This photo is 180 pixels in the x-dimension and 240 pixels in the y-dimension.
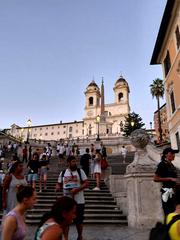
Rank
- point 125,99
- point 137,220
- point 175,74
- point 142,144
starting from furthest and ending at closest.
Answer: point 125,99 → point 175,74 → point 142,144 → point 137,220

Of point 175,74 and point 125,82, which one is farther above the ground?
point 125,82

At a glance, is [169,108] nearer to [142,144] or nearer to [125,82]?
[142,144]

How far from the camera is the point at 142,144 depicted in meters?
7.18

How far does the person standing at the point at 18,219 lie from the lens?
8.64 feet

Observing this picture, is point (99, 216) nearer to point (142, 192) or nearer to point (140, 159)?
point (142, 192)

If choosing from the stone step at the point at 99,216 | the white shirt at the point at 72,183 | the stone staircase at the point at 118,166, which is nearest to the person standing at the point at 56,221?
the white shirt at the point at 72,183

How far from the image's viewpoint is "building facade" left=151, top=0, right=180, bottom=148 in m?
18.9

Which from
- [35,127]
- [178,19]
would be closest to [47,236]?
[178,19]

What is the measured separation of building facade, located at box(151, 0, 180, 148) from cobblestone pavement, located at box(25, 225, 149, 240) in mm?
13824

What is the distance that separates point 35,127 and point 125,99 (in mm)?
46988

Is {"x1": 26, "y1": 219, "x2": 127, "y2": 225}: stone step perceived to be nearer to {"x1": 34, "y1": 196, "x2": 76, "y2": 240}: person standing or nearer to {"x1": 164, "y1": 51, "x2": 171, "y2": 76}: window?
{"x1": 34, "y1": 196, "x2": 76, "y2": 240}: person standing

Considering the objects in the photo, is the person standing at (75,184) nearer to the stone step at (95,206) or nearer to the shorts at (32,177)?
the stone step at (95,206)

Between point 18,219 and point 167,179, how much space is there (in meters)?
2.90

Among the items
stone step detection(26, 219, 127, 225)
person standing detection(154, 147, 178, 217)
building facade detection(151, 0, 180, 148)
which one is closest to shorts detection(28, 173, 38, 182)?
stone step detection(26, 219, 127, 225)
